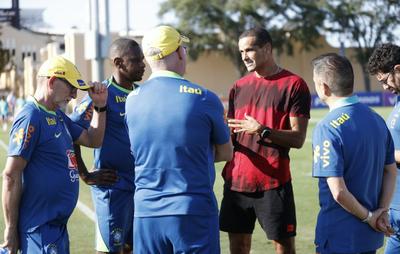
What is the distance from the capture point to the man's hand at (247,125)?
18.3ft

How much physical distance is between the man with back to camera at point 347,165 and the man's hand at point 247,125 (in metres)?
1.17

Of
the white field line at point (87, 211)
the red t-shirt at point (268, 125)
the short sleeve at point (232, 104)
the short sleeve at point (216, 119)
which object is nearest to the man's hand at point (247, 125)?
the red t-shirt at point (268, 125)

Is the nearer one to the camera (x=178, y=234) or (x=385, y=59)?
(x=178, y=234)

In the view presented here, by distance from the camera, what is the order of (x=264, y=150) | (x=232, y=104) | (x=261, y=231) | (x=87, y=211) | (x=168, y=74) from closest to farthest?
(x=168, y=74), (x=264, y=150), (x=232, y=104), (x=261, y=231), (x=87, y=211)

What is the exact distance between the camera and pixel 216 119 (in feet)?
14.1

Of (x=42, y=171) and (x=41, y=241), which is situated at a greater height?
(x=42, y=171)

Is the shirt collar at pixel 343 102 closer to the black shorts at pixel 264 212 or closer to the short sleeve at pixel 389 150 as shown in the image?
the short sleeve at pixel 389 150

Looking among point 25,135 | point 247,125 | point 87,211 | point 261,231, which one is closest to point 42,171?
point 25,135

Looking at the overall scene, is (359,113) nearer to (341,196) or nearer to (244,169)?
(341,196)

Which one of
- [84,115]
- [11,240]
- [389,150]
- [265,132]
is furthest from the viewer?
[84,115]

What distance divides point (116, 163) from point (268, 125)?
1260 millimetres

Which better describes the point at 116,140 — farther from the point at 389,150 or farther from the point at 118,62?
the point at 389,150

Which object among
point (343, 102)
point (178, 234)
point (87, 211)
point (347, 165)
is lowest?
point (87, 211)

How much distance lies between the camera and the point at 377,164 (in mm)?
4402
